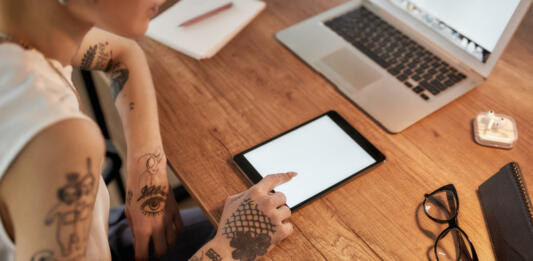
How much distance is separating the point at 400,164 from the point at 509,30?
33 centimetres

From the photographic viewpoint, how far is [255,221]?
27.8 inches

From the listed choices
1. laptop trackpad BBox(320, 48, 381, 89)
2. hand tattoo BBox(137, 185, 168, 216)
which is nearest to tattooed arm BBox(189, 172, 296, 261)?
hand tattoo BBox(137, 185, 168, 216)

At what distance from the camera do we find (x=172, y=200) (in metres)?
0.85

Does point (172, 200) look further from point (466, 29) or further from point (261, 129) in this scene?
point (466, 29)

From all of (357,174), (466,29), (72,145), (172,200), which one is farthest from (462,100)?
(72,145)

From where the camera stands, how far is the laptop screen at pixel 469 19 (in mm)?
803

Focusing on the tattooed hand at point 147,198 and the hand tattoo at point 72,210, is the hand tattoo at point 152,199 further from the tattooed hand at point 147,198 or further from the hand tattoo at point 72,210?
the hand tattoo at point 72,210

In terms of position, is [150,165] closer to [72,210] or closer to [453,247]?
[72,210]

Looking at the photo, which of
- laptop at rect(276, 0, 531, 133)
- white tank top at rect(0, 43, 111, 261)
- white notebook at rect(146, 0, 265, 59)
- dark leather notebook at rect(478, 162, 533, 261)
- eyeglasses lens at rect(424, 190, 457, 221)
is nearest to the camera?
white tank top at rect(0, 43, 111, 261)

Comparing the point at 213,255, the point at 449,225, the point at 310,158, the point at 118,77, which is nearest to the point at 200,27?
the point at 118,77

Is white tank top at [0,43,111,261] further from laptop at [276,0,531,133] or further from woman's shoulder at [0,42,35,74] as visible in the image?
laptop at [276,0,531,133]

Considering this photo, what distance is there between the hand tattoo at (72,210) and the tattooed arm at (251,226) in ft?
0.72

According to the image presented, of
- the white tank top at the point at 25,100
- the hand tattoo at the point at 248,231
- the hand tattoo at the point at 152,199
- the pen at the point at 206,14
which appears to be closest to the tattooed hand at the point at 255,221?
the hand tattoo at the point at 248,231

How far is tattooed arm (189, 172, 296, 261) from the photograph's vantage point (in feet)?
A: 2.23
